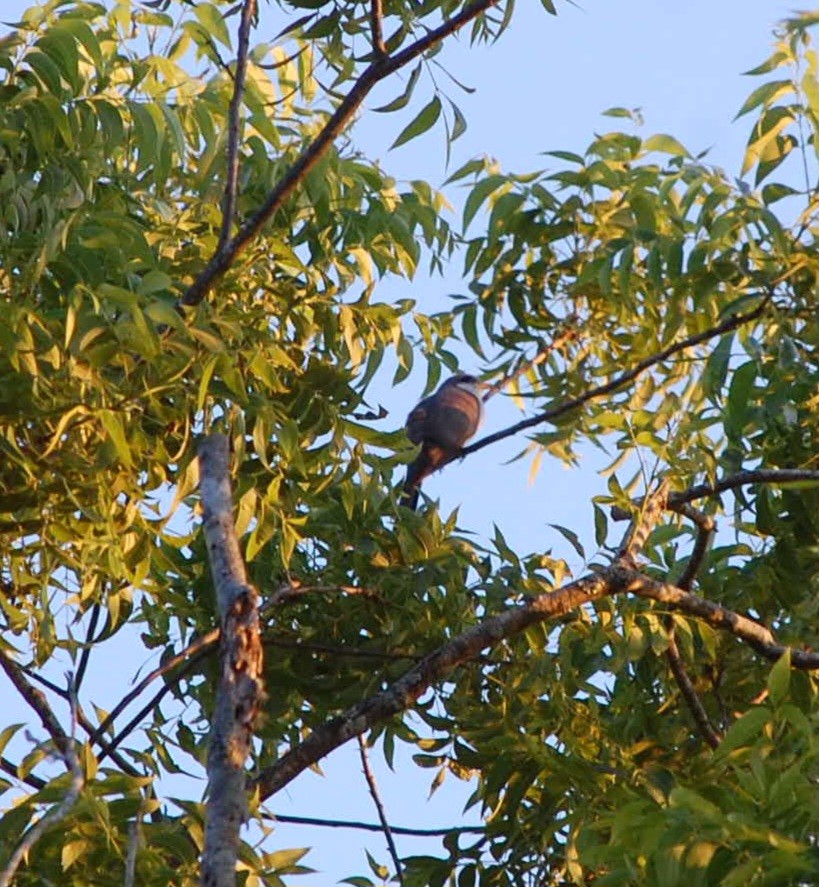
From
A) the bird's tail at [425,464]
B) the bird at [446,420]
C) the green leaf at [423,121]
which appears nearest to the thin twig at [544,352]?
the green leaf at [423,121]

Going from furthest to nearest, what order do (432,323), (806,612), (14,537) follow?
1. (432,323)
2. (806,612)
3. (14,537)

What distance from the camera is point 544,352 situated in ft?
16.0

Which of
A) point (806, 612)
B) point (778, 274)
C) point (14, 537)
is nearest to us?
point (14, 537)

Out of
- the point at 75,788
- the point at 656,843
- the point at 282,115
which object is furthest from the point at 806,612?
the point at 75,788

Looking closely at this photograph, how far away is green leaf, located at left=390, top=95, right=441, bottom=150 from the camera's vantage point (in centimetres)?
351

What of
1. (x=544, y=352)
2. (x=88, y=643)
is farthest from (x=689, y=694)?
(x=88, y=643)

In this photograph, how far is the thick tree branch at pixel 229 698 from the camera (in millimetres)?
2822

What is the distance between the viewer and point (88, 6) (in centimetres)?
371

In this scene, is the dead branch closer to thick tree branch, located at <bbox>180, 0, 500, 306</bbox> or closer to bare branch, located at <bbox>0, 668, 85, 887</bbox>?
thick tree branch, located at <bbox>180, 0, 500, 306</bbox>

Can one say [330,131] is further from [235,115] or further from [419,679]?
[419,679]

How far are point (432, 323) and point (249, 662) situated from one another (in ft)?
6.55

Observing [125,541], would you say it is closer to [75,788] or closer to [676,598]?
[75,788]

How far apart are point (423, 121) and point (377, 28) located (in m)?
0.24


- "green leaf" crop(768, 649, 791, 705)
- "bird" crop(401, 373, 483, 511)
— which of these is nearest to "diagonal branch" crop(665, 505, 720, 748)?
"green leaf" crop(768, 649, 791, 705)
